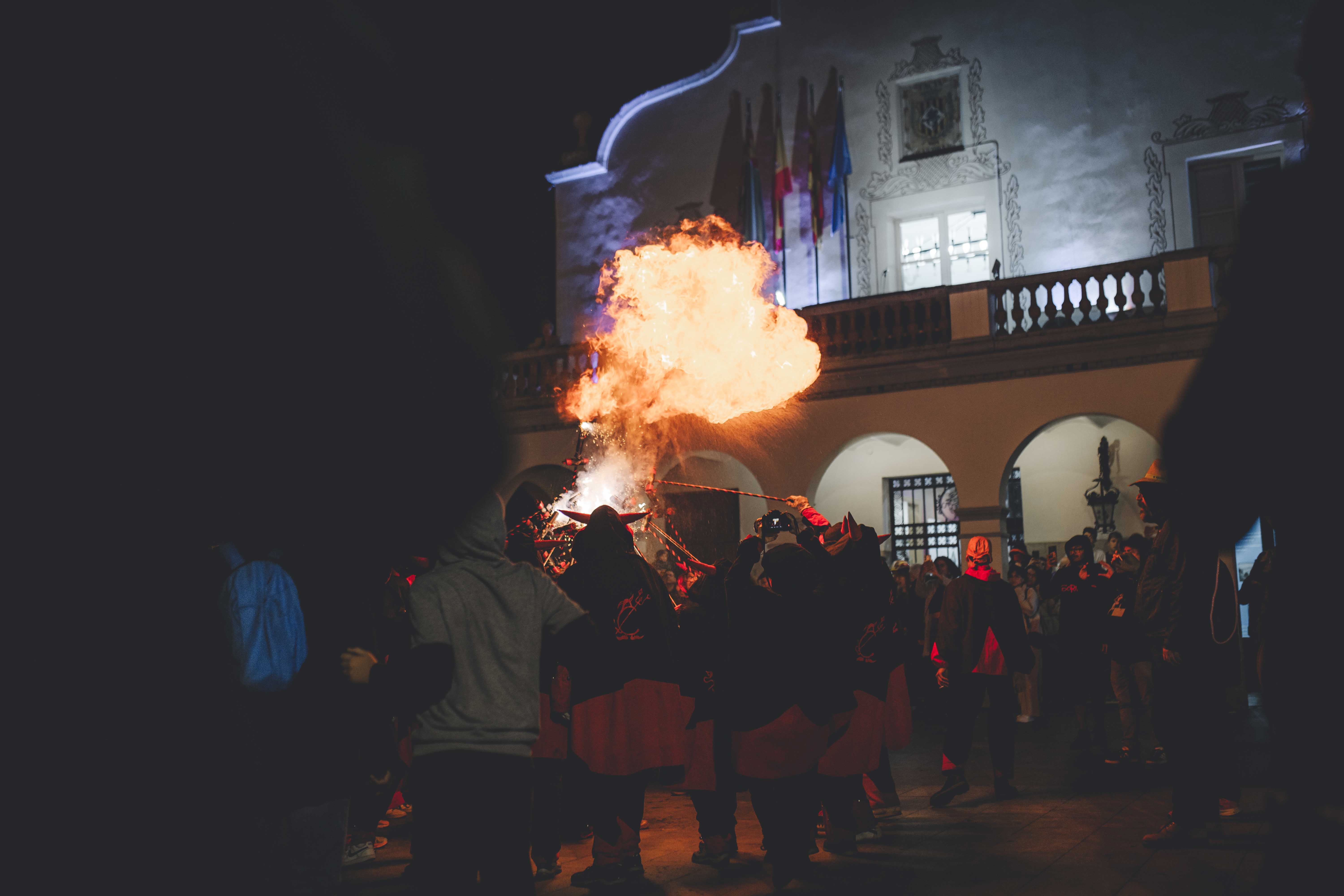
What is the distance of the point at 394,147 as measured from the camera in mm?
30094

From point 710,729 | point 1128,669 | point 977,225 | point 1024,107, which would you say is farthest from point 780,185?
point 710,729

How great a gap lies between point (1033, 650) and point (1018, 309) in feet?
20.3

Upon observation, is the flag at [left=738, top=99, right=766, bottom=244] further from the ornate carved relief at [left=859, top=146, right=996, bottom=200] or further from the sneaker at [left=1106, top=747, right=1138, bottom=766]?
the sneaker at [left=1106, top=747, right=1138, bottom=766]

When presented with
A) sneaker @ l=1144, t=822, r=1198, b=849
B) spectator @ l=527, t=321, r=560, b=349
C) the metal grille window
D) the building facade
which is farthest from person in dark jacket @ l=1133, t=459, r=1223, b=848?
spectator @ l=527, t=321, r=560, b=349

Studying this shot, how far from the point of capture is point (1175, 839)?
20.7 ft

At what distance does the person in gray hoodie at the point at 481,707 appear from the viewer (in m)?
3.71

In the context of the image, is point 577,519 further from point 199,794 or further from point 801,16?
point 801,16

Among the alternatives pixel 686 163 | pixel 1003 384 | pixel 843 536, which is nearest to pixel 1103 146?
pixel 1003 384

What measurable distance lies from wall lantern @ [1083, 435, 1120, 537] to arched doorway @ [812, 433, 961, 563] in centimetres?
256

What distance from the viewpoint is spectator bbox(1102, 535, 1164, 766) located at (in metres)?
9.88

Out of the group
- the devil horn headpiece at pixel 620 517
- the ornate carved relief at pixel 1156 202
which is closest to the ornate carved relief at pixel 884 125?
the ornate carved relief at pixel 1156 202

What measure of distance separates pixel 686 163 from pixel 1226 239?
10.6m

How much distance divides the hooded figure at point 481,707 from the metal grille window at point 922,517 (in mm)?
15638

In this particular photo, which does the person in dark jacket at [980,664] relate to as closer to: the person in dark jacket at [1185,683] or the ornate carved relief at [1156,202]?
the person in dark jacket at [1185,683]
